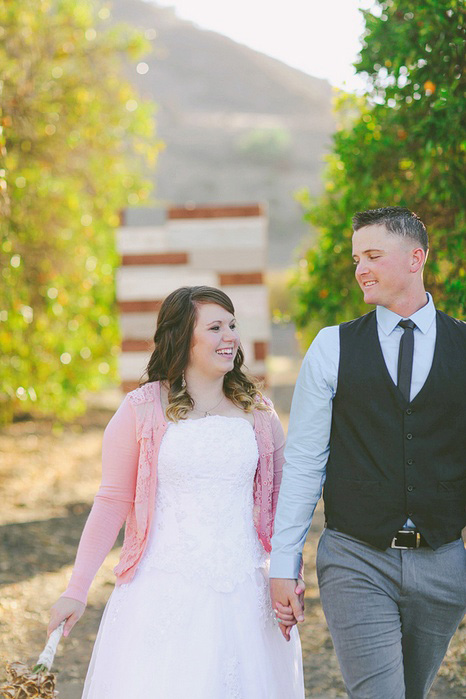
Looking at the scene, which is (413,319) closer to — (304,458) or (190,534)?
(304,458)

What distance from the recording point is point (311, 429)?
292cm

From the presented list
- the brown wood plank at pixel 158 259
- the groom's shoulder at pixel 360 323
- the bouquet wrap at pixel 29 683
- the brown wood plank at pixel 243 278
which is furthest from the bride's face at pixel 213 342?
the brown wood plank at pixel 158 259

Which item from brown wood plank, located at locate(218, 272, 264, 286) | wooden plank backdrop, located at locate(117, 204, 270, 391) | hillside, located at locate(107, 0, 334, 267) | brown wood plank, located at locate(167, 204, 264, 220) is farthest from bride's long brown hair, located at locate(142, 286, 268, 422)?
hillside, located at locate(107, 0, 334, 267)

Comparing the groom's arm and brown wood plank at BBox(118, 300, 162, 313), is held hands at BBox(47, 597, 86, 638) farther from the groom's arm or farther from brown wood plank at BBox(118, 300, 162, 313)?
brown wood plank at BBox(118, 300, 162, 313)

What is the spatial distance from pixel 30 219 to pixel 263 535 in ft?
23.0

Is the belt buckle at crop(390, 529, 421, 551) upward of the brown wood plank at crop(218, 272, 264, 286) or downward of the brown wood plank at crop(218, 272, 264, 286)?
downward

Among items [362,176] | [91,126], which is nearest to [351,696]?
[362,176]

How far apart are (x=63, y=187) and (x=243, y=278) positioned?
2864 millimetres

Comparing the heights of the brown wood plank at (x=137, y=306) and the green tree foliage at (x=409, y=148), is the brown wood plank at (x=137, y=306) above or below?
below

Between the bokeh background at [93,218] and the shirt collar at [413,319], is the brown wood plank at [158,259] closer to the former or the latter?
the bokeh background at [93,218]

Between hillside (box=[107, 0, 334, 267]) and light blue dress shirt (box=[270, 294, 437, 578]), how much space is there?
49.7 metres

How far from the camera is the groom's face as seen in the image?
289 cm

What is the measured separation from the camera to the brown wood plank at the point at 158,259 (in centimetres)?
824

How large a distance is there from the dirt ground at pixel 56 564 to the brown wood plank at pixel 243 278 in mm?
2324
